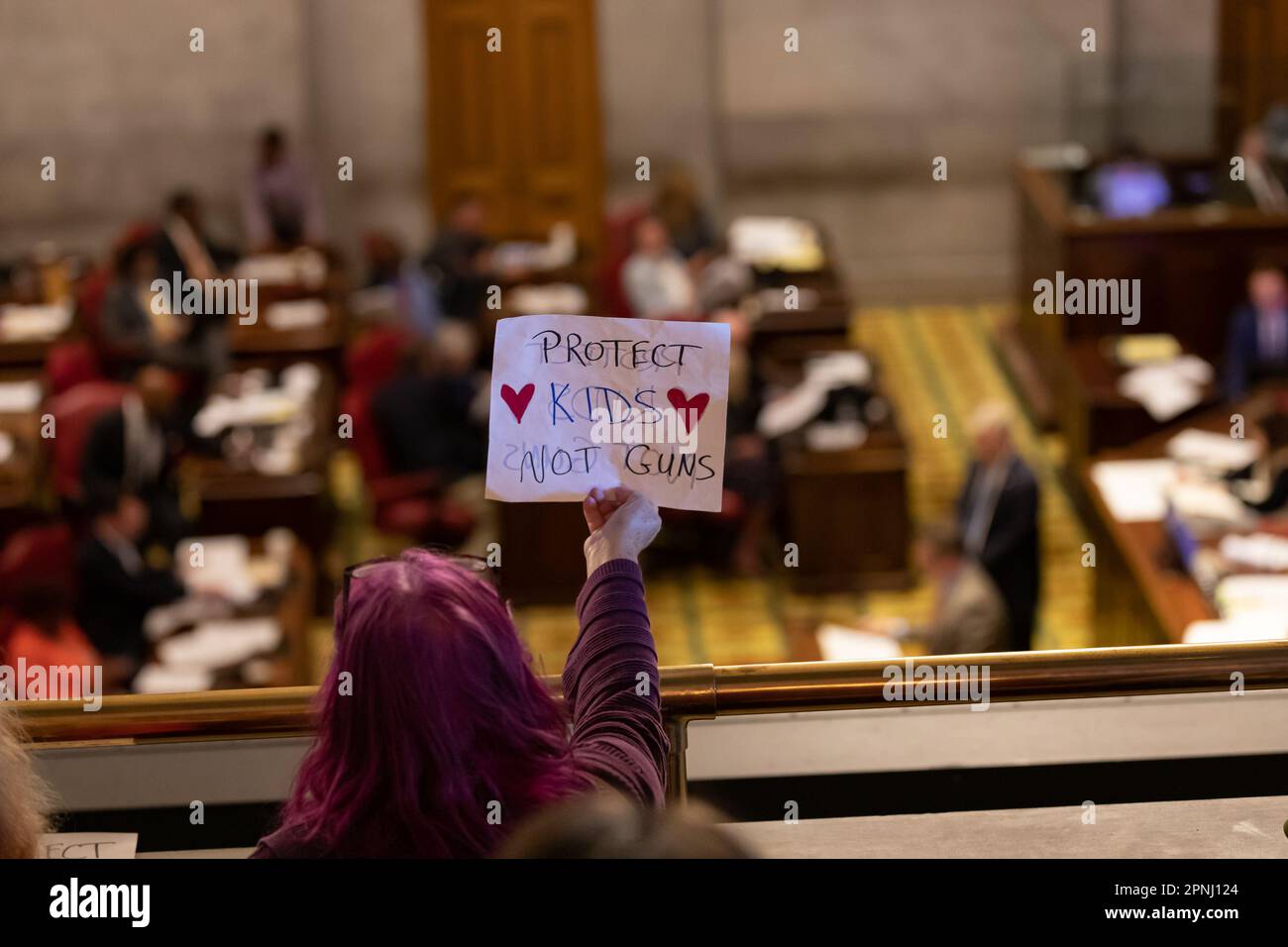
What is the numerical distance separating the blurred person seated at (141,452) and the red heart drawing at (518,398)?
572cm

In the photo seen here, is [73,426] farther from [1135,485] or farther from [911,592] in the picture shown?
[1135,485]

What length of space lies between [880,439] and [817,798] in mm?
5295

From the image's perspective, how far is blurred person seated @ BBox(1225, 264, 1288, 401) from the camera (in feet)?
27.2

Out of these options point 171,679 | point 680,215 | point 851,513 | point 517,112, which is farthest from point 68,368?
point 517,112

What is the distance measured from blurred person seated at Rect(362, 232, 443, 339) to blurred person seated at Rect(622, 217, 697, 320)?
3.58 ft

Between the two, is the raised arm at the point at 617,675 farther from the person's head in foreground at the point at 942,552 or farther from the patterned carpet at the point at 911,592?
the patterned carpet at the point at 911,592

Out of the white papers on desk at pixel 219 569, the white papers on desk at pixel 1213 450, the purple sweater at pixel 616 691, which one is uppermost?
the purple sweater at pixel 616 691

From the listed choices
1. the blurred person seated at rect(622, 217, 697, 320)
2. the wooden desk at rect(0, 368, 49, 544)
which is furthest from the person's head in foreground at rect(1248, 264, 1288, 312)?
the wooden desk at rect(0, 368, 49, 544)

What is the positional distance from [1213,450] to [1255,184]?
9.95 feet

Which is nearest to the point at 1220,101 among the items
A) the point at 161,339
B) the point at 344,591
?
the point at 161,339

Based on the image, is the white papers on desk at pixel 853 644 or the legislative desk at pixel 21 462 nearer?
the white papers on desk at pixel 853 644

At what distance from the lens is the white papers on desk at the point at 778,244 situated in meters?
10.4

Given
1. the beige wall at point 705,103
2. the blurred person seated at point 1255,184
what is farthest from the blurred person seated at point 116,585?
the blurred person seated at point 1255,184

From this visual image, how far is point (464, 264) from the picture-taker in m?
10.0
